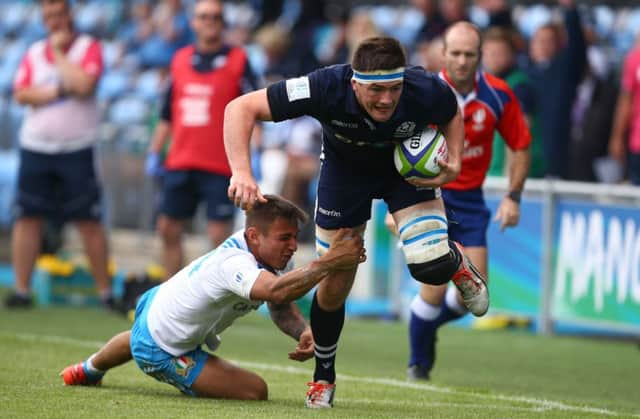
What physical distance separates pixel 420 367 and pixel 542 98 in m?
5.69

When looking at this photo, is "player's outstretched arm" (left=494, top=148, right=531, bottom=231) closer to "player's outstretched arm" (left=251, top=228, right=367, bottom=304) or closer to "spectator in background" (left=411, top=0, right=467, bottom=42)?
"player's outstretched arm" (left=251, top=228, right=367, bottom=304)

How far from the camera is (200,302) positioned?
22.8ft

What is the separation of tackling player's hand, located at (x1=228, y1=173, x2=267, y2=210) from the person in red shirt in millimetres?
2601

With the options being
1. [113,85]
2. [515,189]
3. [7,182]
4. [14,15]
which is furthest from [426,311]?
[14,15]

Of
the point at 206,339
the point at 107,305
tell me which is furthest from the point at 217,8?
the point at 206,339

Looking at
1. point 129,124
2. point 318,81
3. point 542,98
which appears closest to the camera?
point 318,81

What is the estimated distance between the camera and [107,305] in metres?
13.1

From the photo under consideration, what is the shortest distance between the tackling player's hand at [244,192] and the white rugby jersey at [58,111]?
21.8 ft

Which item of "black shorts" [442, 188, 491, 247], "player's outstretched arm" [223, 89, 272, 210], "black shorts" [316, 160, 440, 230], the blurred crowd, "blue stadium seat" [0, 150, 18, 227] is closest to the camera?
"player's outstretched arm" [223, 89, 272, 210]

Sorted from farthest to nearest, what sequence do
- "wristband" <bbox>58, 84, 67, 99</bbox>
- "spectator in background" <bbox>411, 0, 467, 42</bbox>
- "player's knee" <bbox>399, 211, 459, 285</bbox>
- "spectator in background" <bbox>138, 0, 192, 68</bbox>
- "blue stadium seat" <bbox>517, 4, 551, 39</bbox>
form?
"spectator in background" <bbox>138, 0, 192, 68</bbox> < "blue stadium seat" <bbox>517, 4, 551, 39</bbox> < "spectator in background" <bbox>411, 0, 467, 42</bbox> < "wristband" <bbox>58, 84, 67, 99</bbox> < "player's knee" <bbox>399, 211, 459, 285</bbox>

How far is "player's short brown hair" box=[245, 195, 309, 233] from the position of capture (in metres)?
6.86

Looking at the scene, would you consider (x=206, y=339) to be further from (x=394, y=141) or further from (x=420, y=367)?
(x=420, y=367)

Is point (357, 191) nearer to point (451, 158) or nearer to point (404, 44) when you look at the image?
point (451, 158)

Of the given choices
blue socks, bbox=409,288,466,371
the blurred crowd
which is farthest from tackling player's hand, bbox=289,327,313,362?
the blurred crowd
